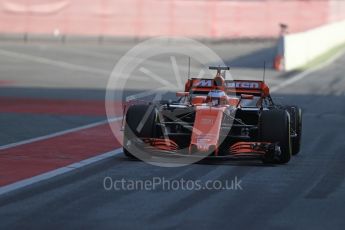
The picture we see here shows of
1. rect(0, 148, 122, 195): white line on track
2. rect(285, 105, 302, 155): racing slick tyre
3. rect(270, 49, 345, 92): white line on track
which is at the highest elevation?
rect(285, 105, 302, 155): racing slick tyre

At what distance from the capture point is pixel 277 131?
1199 cm

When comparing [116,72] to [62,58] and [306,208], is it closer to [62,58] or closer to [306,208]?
[62,58]

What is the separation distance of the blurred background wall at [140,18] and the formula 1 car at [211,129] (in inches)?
1436

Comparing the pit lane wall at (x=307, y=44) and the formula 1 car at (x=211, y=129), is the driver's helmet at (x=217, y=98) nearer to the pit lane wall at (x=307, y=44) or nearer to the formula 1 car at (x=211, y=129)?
the formula 1 car at (x=211, y=129)

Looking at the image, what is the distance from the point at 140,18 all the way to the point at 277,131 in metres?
37.9

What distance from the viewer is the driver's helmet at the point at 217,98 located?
1271 centimetres

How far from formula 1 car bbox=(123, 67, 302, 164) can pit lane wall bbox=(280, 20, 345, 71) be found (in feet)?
77.1

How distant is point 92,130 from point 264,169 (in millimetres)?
5583

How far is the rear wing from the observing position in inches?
539

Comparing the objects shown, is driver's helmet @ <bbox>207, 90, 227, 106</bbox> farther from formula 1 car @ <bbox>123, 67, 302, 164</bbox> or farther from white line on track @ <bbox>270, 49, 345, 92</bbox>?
white line on track @ <bbox>270, 49, 345, 92</bbox>

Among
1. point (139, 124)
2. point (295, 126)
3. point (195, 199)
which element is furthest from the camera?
point (295, 126)

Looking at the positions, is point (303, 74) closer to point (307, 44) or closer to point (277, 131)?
point (307, 44)

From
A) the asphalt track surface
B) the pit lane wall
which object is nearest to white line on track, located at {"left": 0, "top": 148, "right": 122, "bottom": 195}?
the asphalt track surface

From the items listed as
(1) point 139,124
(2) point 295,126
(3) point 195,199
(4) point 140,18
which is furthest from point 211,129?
(4) point 140,18
